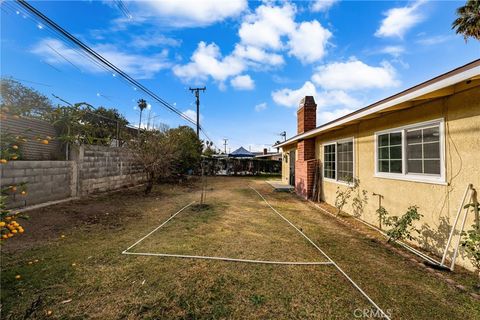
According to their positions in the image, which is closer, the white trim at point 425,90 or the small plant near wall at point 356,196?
the white trim at point 425,90

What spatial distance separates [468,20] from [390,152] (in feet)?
41.7

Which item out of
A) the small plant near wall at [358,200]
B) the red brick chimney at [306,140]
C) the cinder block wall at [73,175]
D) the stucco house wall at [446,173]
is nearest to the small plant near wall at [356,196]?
the small plant near wall at [358,200]

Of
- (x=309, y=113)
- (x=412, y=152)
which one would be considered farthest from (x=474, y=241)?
(x=309, y=113)

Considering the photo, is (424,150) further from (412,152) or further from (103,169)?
(103,169)

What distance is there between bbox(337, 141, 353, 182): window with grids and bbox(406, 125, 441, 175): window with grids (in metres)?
2.19

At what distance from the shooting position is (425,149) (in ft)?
12.9

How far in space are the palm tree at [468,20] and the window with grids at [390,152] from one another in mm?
11819

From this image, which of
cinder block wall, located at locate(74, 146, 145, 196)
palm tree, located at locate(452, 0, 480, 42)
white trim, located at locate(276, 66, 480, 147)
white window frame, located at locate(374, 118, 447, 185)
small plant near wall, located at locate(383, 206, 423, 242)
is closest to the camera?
white trim, located at locate(276, 66, 480, 147)

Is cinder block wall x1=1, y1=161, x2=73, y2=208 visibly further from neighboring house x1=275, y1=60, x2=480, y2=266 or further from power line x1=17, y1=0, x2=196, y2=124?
neighboring house x1=275, y1=60, x2=480, y2=266

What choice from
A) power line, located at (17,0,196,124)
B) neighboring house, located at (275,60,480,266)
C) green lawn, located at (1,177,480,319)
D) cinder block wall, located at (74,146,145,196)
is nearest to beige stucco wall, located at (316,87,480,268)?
neighboring house, located at (275,60,480,266)

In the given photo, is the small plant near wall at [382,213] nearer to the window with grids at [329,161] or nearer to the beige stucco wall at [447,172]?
the beige stucco wall at [447,172]

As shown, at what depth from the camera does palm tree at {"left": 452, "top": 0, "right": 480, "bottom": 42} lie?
35.5ft

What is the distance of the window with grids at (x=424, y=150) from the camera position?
3.71 m

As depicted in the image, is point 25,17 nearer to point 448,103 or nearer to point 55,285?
point 55,285
